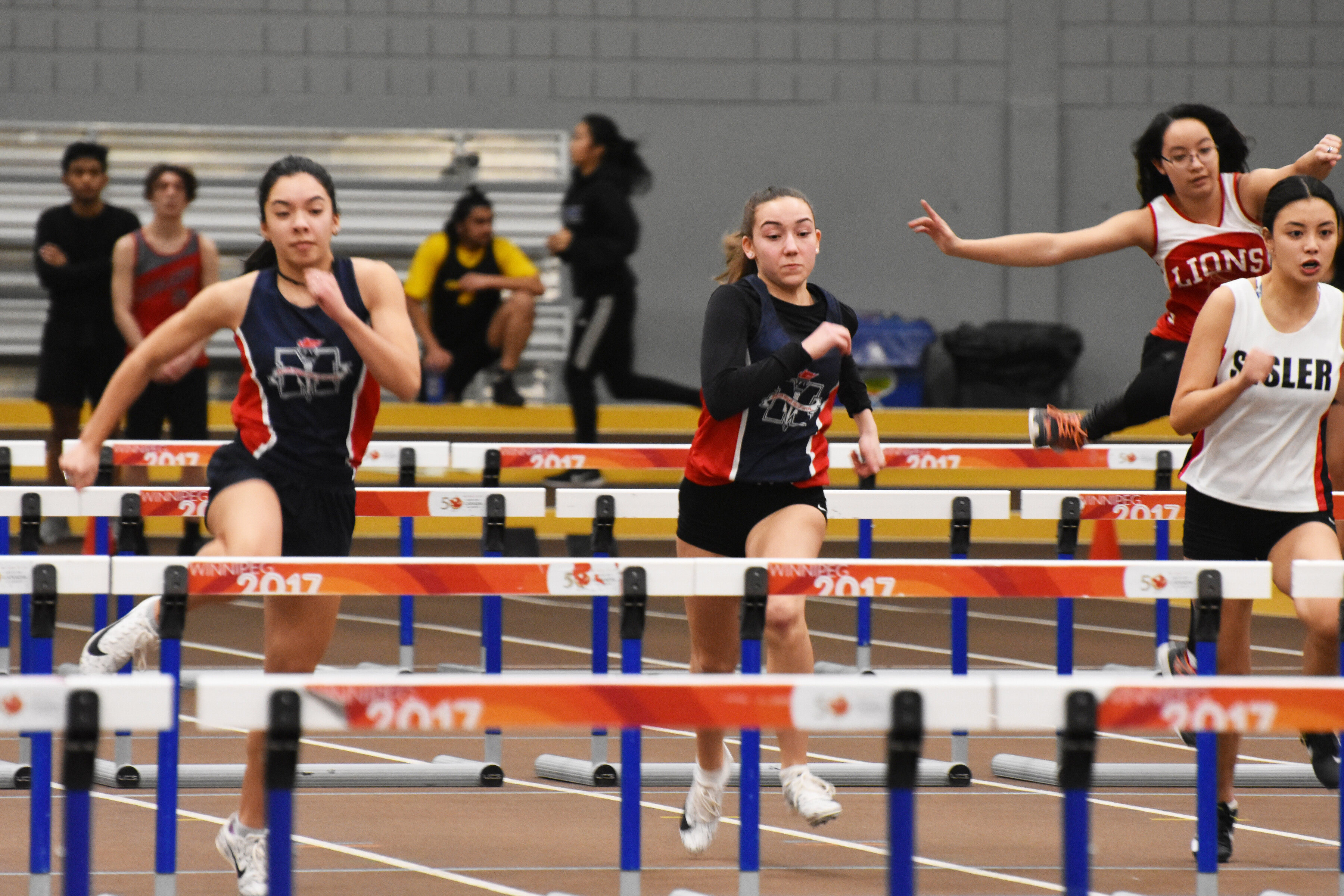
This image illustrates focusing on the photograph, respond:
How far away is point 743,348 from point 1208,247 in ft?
5.04

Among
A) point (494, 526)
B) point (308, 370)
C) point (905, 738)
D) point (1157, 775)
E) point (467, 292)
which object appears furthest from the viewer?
point (467, 292)

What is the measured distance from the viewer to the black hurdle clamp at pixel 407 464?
5.54 meters

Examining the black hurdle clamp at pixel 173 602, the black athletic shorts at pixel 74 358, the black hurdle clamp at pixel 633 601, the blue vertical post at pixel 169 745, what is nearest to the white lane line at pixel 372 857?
the blue vertical post at pixel 169 745

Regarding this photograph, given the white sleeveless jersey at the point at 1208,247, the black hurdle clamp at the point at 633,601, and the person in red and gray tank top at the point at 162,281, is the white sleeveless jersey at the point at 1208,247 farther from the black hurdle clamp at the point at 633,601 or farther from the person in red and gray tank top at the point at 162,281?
the person in red and gray tank top at the point at 162,281

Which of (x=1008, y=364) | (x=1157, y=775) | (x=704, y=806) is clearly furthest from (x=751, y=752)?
(x=1008, y=364)

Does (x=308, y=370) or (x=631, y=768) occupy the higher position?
(x=308, y=370)

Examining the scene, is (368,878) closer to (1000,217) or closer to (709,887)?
(709,887)

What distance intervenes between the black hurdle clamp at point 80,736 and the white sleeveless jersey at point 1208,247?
335 centimetres

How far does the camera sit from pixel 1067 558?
4773 millimetres

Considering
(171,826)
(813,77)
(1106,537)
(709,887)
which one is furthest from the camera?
(813,77)

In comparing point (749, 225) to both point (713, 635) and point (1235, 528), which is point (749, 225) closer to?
point (713, 635)

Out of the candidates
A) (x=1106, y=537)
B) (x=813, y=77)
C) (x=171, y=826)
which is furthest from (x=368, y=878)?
(x=813, y=77)

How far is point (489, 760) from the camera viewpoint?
4707 mm

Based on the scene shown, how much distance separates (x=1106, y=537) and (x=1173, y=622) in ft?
1.96
